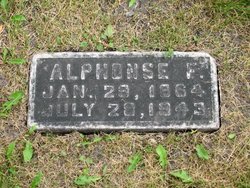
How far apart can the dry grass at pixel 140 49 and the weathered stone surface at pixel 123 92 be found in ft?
0.22

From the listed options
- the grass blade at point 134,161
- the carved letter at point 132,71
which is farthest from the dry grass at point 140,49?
the carved letter at point 132,71

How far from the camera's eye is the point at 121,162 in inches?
101

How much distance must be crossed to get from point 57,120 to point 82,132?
15 cm

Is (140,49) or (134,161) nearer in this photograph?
(134,161)

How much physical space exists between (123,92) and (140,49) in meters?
0.28

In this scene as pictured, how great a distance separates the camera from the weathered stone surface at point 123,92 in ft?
8.48

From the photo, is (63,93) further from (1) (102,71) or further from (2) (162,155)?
(2) (162,155)

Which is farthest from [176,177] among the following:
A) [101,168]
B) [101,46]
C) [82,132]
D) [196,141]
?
[101,46]

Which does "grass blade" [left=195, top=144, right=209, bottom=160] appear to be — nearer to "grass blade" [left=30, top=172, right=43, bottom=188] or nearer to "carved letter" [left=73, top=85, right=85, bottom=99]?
"carved letter" [left=73, top=85, right=85, bottom=99]

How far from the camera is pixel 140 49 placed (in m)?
2.72

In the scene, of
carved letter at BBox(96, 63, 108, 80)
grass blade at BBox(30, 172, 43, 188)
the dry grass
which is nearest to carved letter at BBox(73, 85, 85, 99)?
carved letter at BBox(96, 63, 108, 80)

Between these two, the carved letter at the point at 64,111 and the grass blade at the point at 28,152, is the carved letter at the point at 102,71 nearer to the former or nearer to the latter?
the carved letter at the point at 64,111

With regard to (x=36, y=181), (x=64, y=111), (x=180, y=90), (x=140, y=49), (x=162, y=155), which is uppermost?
(x=140, y=49)

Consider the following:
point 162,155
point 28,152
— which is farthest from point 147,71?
point 28,152
